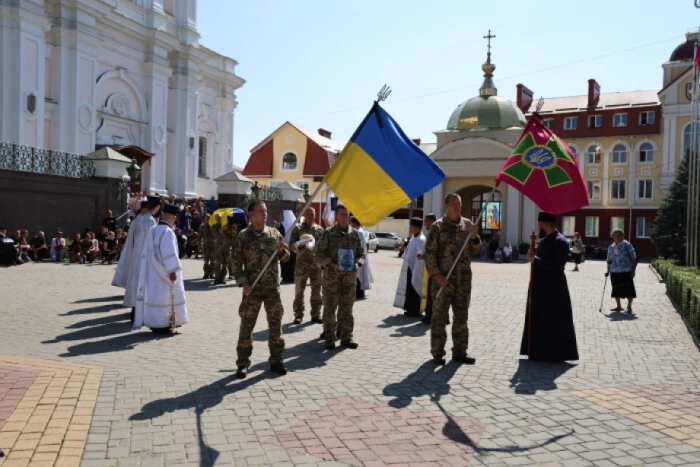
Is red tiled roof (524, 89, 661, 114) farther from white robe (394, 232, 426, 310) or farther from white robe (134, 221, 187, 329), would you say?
white robe (134, 221, 187, 329)

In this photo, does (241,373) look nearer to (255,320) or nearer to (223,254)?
(255,320)

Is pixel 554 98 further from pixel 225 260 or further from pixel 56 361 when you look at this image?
pixel 56 361

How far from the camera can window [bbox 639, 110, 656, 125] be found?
4784 centimetres

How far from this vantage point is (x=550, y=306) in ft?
25.1

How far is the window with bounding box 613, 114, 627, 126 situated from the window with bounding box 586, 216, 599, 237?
317 inches

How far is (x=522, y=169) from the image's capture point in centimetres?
752

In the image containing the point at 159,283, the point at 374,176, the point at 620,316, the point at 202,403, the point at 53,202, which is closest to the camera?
the point at 202,403

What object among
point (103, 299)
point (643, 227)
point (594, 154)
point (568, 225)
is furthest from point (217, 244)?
point (594, 154)

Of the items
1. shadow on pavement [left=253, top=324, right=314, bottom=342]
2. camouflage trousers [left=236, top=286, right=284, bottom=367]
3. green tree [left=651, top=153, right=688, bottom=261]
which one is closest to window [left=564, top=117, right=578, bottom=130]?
green tree [left=651, top=153, right=688, bottom=261]

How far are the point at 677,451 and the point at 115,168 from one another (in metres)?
20.6

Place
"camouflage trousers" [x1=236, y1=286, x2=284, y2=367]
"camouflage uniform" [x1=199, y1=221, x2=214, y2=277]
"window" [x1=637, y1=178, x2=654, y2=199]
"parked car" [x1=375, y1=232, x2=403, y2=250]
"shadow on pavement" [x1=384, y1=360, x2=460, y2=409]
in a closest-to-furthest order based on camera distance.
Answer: "shadow on pavement" [x1=384, y1=360, x2=460, y2=409]
"camouflage trousers" [x1=236, y1=286, x2=284, y2=367]
"camouflage uniform" [x1=199, y1=221, x2=214, y2=277]
"parked car" [x1=375, y1=232, x2=403, y2=250]
"window" [x1=637, y1=178, x2=654, y2=199]

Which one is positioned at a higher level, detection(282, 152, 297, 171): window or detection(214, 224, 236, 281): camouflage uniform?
detection(282, 152, 297, 171): window

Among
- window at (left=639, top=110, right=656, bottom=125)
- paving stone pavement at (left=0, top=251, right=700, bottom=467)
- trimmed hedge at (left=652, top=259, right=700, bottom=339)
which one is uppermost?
window at (left=639, top=110, right=656, bottom=125)

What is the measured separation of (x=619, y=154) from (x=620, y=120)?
9.33ft
